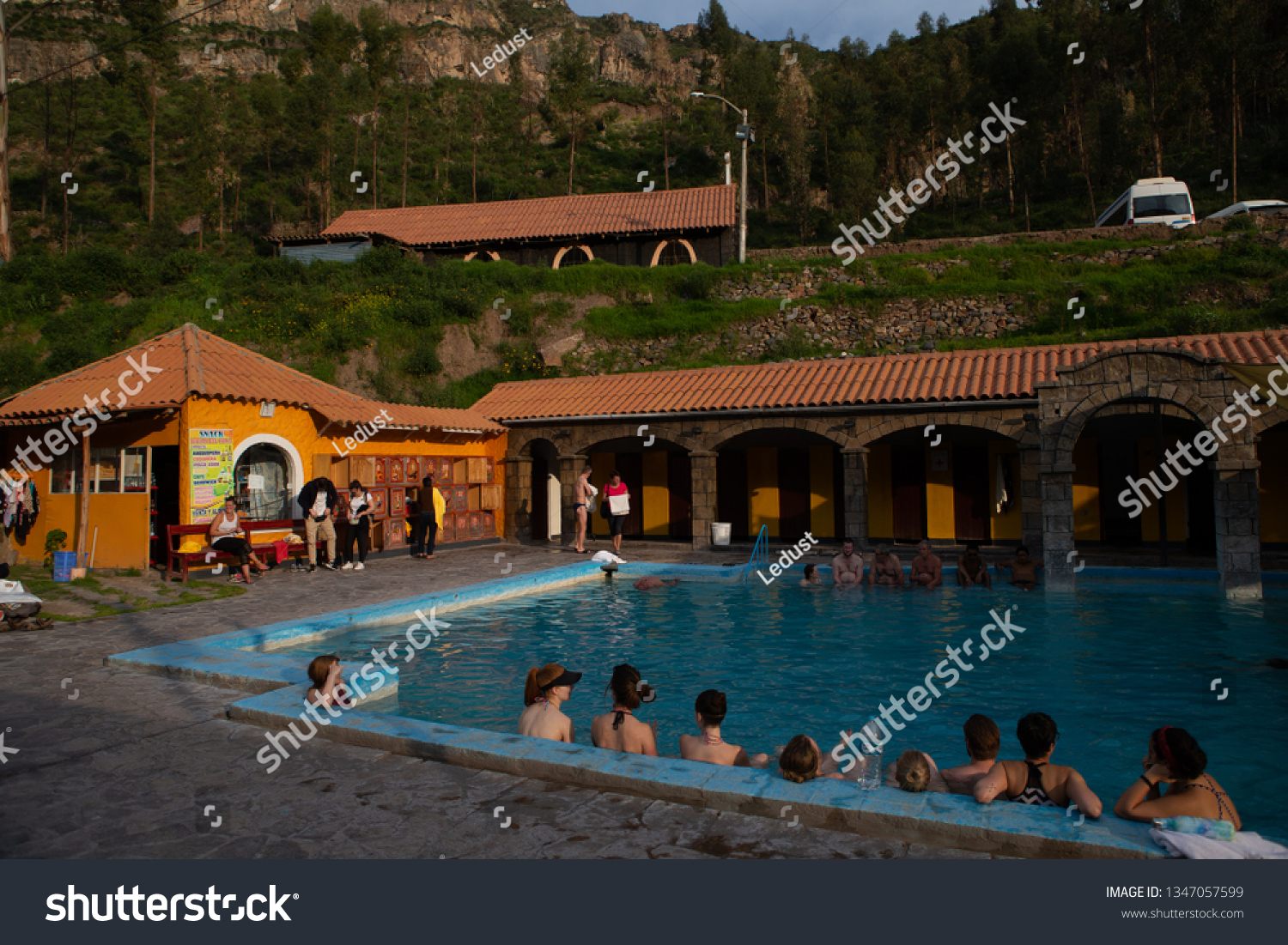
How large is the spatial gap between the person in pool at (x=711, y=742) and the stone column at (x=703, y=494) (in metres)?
13.3

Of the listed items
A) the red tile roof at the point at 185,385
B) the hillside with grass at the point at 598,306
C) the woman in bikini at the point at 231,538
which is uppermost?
the hillside with grass at the point at 598,306

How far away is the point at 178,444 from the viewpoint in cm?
1410

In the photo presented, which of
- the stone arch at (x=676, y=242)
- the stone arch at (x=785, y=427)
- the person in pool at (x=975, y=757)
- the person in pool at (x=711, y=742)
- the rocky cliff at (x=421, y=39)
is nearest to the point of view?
the person in pool at (x=975, y=757)

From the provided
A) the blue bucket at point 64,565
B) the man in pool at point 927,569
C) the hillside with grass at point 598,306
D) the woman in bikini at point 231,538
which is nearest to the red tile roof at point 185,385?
the woman in bikini at point 231,538

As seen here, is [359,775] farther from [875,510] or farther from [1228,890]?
[875,510]

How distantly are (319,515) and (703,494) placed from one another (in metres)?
8.31

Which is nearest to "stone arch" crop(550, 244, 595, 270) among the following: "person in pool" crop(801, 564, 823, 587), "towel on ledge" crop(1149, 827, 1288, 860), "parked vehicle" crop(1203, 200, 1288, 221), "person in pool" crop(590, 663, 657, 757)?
"parked vehicle" crop(1203, 200, 1288, 221)

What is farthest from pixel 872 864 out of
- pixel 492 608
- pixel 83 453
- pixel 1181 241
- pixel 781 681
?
pixel 1181 241

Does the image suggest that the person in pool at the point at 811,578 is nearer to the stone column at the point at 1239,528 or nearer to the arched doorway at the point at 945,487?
the arched doorway at the point at 945,487

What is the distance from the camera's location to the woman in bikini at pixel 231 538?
44.0 feet

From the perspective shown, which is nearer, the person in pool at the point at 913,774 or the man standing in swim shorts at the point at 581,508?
the person in pool at the point at 913,774

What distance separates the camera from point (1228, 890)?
3.30m

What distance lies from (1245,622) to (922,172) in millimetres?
49642

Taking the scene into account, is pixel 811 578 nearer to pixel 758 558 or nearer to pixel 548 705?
pixel 758 558
